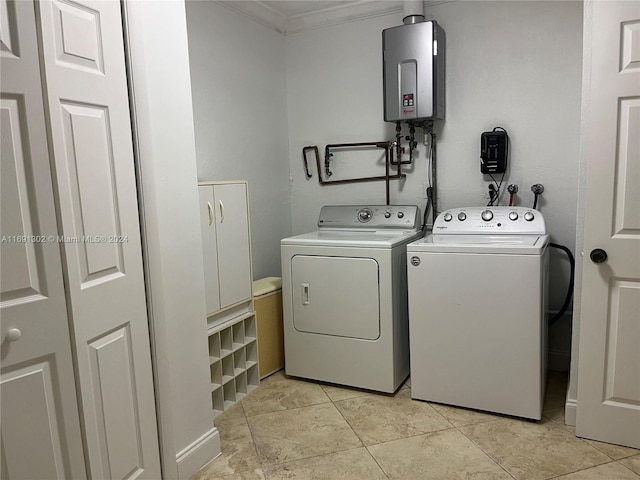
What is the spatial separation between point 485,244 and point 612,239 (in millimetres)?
568

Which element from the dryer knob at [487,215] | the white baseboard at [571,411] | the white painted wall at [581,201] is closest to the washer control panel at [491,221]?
the dryer knob at [487,215]

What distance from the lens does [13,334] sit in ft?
4.45

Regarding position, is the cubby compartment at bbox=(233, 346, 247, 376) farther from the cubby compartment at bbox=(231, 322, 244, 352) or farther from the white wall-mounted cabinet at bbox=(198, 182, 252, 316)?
the white wall-mounted cabinet at bbox=(198, 182, 252, 316)

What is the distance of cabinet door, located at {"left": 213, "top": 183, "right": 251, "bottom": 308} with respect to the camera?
270cm

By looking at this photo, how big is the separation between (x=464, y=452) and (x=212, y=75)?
2534 millimetres

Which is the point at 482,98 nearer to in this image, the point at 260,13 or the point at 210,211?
the point at 260,13

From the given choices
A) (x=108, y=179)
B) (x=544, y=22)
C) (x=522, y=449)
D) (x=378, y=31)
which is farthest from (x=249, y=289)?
(x=544, y=22)

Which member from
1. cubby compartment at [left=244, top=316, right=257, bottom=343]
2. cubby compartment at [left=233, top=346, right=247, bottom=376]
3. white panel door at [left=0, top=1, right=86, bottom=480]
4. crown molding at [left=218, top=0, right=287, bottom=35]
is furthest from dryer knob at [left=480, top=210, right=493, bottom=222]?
white panel door at [left=0, top=1, right=86, bottom=480]

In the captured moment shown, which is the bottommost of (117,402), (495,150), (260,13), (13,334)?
(117,402)

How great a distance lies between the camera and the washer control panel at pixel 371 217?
315 centimetres

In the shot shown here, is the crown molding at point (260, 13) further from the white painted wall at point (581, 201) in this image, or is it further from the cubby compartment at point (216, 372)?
the cubby compartment at point (216, 372)

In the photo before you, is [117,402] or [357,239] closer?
[117,402]

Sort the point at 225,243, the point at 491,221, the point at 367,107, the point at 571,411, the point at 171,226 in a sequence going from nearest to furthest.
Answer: the point at 171,226 → the point at 571,411 → the point at 225,243 → the point at 491,221 → the point at 367,107

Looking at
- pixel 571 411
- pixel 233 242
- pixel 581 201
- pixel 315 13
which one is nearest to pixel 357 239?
pixel 233 242
